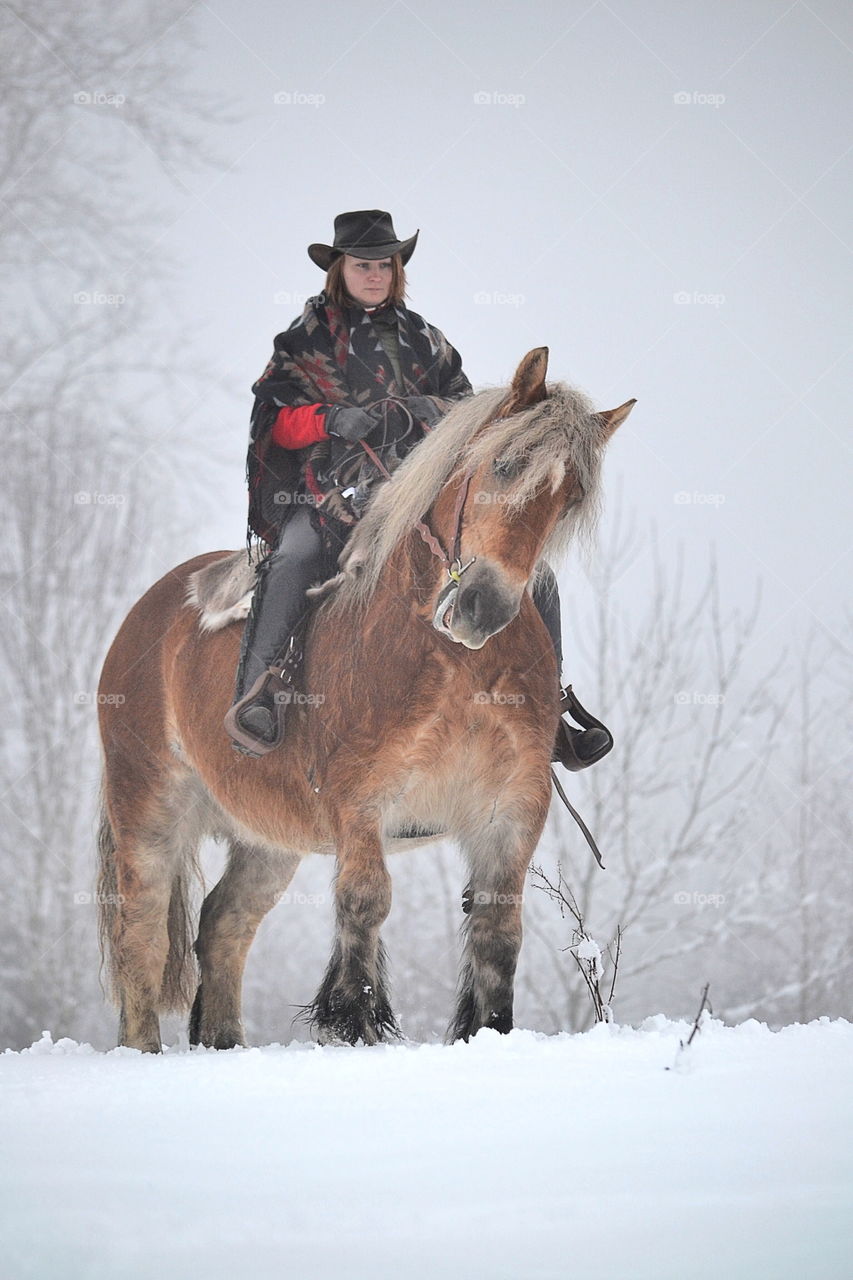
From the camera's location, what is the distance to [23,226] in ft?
43.9

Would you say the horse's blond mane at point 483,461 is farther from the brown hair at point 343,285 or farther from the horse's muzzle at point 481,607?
the brown hair at point 343,285

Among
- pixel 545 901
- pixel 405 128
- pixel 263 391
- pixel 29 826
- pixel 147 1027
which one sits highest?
pixel 405 128

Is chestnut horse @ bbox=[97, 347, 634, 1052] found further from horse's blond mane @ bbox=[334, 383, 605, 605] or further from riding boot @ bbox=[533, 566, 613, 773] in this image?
riding boot @ bbox=[533, 566, 613, 773]

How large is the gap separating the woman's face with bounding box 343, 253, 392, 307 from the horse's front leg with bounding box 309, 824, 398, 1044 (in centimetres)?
248

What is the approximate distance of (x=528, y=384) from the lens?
494 centimetres

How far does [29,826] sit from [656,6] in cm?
15258

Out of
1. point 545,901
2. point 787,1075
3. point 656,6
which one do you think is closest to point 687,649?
point 545,901

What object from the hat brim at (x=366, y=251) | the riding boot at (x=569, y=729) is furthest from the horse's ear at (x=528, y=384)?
the hat brim at (x=366, y=251)

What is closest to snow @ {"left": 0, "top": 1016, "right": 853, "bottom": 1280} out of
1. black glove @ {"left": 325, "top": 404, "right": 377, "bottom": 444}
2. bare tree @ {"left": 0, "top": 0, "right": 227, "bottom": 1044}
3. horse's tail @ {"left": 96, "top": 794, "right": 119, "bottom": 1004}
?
black glove @ {"left": 325, "top": 404, "right": 377, "bottom": 444}

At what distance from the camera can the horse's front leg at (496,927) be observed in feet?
16.9

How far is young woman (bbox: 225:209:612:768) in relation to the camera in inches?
226

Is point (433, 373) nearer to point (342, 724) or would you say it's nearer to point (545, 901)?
point (342, 724)

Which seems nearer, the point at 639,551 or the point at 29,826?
the point at 29,826

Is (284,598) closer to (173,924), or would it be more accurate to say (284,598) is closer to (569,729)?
(569,729)
